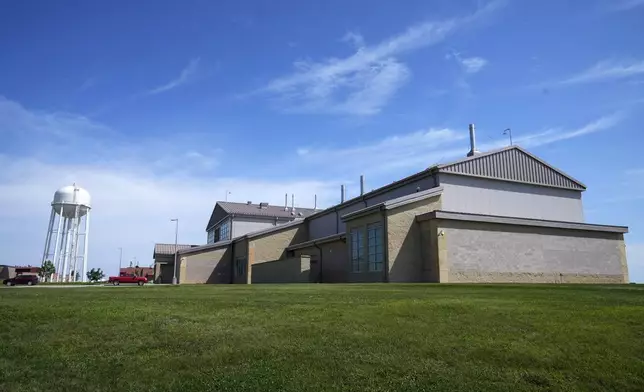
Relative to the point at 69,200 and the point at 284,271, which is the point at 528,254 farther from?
the point at 69,200

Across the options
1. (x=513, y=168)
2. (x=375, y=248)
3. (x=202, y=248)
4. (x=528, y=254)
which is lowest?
(x=528, y=254)

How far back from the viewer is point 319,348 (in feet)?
26.1

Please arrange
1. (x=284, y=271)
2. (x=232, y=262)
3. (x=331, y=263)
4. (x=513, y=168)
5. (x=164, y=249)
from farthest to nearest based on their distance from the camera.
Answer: (x=164, y=249) → (x=232, y=262) → (x=284, y=271) → (x=331, y=263) → (x=513, y=168)

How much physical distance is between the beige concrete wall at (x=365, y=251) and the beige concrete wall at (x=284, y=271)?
3.95 meters

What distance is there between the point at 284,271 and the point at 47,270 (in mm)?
49421

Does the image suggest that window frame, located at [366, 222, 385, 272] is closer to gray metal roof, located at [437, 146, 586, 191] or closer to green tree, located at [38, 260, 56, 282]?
gray metal roof, located at [437, 146, 586, 191]

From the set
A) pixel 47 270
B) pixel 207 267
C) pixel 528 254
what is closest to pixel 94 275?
pixel 47 270

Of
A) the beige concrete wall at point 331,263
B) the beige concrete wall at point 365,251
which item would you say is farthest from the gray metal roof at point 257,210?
the beige concrete wall at point 365,251

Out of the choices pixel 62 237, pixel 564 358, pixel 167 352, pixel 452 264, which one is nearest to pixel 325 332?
pixel 167 352

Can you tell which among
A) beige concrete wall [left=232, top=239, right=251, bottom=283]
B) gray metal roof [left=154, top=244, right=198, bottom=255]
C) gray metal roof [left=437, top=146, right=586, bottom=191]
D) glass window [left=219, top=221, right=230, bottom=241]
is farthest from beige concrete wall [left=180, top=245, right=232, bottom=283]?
gray metal roof [left=437, top=146, right=586, bottom=191]

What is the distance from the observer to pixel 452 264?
2966 cm

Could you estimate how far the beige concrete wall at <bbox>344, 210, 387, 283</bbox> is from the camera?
30836mm

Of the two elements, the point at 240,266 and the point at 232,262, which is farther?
the point at 232,262

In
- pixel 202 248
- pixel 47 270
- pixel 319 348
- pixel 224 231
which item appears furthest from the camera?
pixel 47 270
